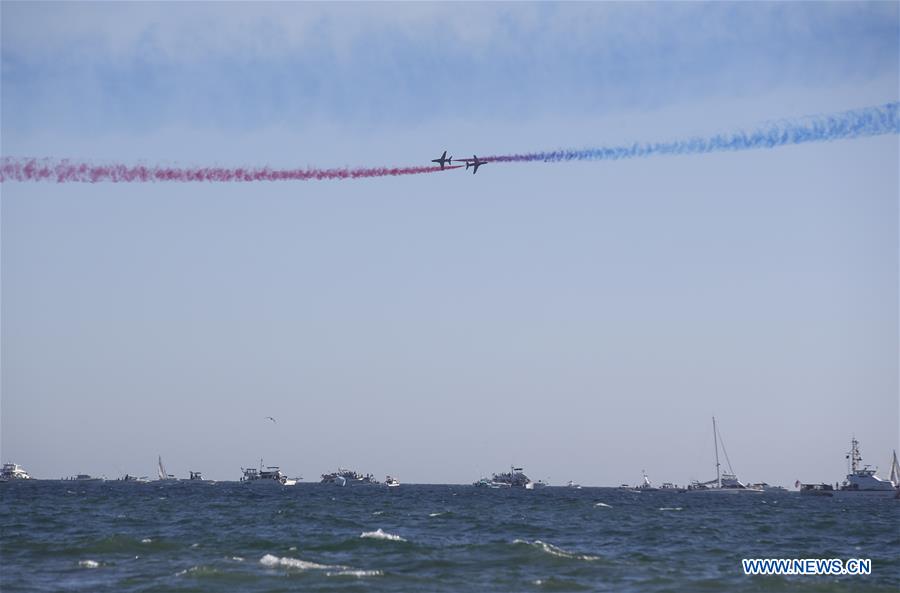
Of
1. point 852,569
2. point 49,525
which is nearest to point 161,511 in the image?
point 49,525

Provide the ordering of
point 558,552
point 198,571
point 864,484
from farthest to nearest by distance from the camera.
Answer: point 864,484 < point 558,552 < point 198,571

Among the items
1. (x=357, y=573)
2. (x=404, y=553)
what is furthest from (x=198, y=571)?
(x=404, y=553)

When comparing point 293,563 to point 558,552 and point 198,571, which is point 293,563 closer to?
point 198,571

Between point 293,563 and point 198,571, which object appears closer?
point 198,571

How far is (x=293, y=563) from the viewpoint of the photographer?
172 feet

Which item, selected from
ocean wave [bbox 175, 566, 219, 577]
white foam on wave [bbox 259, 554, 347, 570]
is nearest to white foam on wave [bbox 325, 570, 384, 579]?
white foam on wave [bbox 259, 554, 347, 570]

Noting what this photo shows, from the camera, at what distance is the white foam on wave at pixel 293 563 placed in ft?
169

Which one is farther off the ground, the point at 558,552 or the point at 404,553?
the point at 558,552

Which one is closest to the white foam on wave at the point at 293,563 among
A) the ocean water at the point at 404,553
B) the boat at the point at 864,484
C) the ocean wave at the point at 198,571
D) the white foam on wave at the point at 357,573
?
the ocean water at the point at 404,553

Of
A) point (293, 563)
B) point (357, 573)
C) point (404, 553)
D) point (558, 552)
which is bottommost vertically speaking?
point (357, 573)

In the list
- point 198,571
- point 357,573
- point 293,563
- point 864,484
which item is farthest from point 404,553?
point 864,484

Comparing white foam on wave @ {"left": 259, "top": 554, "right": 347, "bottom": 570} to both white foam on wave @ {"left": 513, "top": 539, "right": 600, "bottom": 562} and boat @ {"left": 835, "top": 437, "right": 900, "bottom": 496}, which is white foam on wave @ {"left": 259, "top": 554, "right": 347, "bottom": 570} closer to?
white foam on wave @ {"left": 513, "top": 539, "right": 600, "bottom": 562}

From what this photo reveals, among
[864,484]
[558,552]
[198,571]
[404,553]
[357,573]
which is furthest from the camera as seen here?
[864,484]

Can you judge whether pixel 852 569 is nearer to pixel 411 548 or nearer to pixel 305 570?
pixel 411 548
